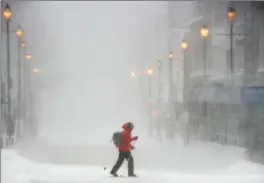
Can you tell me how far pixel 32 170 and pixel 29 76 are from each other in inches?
85.0

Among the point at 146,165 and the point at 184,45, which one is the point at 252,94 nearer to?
the point at 146,165

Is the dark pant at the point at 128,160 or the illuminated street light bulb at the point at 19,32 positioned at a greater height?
the illuminated street light bulb at the point at 19,32

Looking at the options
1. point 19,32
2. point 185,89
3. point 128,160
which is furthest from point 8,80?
point 185,89

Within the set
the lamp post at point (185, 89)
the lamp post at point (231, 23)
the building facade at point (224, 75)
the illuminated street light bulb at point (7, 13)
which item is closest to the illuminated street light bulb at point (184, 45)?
the lamp post at point (185, 89)

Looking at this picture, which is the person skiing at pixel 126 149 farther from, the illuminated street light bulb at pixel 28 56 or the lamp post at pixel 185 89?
the illuminated street light bulb at pixel 28 56

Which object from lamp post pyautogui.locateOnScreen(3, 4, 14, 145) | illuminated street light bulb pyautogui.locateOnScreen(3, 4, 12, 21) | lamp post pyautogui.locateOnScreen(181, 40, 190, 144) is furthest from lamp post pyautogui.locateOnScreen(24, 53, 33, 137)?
lamp post pyautogui.locateOnScreen(181, 40, 190, 144)

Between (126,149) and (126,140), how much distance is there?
0.19 metres

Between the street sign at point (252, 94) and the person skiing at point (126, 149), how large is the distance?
8.65 feet

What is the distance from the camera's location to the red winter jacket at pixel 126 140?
1150 cm

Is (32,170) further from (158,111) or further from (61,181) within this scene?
(158,111)

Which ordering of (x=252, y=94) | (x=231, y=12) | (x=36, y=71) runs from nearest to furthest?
(x=252, y=94)
(x=36, y=71)
(x=231, y=12)

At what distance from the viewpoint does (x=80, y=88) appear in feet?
46.6

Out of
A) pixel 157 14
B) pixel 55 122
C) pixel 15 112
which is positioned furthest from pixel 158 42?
pixel 15 112

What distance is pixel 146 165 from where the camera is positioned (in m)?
12.1
